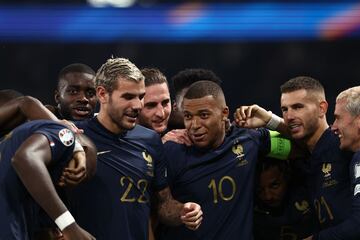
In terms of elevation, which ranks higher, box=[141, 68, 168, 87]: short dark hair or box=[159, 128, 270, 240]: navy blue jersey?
box=[141, 68, 168, 87]: short dark hair

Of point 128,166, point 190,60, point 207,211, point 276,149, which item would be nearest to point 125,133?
point 128,166

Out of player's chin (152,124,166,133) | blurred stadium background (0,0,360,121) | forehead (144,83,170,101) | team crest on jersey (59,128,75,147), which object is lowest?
team crest on jersey (59,128,75,147)

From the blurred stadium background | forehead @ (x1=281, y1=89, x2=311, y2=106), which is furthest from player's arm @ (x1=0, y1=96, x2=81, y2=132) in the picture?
the blurred stadium background

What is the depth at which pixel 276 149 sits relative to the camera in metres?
3.76

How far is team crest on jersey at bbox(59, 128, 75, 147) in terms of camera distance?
2.82 metres

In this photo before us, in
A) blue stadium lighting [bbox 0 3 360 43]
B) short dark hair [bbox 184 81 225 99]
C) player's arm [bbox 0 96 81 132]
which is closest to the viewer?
player's arm [bbox 0 96 81 132]

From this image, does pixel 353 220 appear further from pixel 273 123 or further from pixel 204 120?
pixel 204 120

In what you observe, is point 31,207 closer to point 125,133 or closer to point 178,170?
point 125,133

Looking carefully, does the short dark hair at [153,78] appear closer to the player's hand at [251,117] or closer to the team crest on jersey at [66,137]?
the player's hand at [251,117]

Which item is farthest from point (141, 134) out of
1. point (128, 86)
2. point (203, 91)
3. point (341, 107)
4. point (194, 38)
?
point (194, 38)

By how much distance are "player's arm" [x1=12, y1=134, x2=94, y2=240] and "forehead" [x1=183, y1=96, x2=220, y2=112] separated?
100cm

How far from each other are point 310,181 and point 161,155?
74 centimetres

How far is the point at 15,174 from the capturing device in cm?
281

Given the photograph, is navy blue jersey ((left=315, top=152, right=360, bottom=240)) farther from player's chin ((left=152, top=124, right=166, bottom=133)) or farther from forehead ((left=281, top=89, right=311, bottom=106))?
player's chin ((left=152, top=124, right=166, bottom=133))
